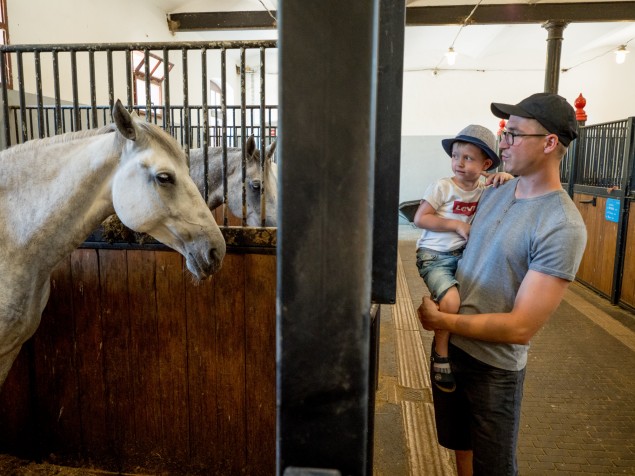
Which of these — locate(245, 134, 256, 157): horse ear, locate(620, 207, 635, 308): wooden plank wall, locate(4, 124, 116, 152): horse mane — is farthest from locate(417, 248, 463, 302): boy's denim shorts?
locate(620, 207, 635, 308): wooden plank wall

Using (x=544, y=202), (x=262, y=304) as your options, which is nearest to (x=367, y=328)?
(x=544, y=202)

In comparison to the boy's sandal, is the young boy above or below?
above

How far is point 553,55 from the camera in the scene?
23.2 ft

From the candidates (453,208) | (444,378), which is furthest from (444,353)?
(453,208)

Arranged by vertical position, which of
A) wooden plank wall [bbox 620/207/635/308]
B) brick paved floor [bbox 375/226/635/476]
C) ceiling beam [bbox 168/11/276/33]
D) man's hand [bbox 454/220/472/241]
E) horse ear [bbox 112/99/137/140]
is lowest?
brick paved floor [bbox 375/226/635/476]

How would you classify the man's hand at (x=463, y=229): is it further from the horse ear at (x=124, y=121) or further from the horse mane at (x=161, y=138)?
the horse ear at (x=124, y=121)

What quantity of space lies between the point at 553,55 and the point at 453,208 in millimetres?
6727

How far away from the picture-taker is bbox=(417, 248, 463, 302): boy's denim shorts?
1567 mm

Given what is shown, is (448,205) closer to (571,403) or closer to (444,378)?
(444,378)

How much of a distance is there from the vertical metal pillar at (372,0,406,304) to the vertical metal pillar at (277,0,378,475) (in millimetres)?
127

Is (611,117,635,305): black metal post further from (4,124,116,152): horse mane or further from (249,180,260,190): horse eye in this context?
(4,124,116,152): horse mane

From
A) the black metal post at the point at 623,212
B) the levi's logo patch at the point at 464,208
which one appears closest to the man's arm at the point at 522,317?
the levi's logo patch at the point at 464,208

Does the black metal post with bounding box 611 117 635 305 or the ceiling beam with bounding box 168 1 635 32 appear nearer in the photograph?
the black metal post with bounding box 611 117 635 305

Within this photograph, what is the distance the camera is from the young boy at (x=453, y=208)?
1.67 metres
